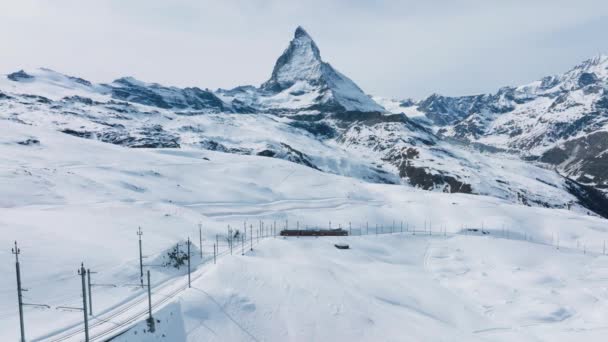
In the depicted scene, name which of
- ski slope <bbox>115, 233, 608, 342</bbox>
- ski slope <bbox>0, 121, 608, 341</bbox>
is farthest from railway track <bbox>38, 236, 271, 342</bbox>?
ski slope <bbox>115, 233, 608, 342</bbox>

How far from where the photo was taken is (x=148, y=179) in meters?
178

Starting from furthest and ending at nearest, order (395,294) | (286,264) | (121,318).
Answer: (286,264), (395,294), (121,318)

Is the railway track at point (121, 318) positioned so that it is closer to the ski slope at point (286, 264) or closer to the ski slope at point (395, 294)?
the ski slope at point (286, 264)

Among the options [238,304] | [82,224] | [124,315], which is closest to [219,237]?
[82,224]

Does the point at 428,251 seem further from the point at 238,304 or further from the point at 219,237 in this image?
the point at 238,304

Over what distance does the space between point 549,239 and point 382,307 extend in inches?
4889

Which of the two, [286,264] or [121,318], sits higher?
[121,318]

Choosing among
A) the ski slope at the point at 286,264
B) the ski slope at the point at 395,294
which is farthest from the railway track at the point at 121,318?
the ski slope at the point at 395,294

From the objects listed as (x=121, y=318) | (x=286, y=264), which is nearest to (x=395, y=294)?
(x=286, y=264)

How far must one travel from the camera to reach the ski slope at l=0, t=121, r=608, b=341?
6356 centimetres

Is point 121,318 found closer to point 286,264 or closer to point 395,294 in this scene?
point 286,264

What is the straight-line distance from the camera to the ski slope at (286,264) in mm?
63562

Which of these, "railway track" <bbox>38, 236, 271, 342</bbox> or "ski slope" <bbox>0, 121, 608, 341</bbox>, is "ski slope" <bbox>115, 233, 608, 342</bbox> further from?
"railway track" <bbox>38, 236, 271, 342</bbox>

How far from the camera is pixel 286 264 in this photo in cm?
9138
